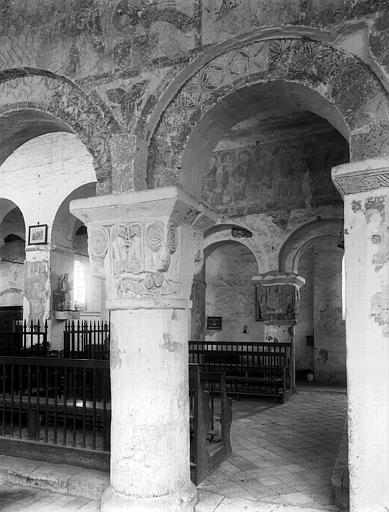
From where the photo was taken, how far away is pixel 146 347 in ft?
13.8

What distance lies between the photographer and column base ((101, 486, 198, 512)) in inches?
158

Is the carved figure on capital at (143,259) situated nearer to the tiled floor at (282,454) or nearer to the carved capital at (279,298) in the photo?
the tiled floor at (282,454)

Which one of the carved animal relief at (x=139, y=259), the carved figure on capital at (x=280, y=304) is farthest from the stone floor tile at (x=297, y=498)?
the carved figure on capital at (x=280, y=304)

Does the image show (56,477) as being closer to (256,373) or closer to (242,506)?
(242,506)

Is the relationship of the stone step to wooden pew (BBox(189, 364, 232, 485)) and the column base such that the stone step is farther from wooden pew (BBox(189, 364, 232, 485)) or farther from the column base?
wooden pew (BBox(189, 364, 232, 485))

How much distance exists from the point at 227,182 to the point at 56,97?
256 inches

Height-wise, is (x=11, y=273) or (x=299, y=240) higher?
(x=299, y=240)

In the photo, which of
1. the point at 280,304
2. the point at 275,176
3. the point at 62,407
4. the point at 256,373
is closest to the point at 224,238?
the point at 275,176

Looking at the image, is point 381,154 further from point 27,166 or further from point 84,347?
point 27,166

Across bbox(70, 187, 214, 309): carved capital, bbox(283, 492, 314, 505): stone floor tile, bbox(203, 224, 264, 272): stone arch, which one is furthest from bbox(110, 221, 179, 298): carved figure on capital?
bbox(203, 224, 264, 272): stone arch

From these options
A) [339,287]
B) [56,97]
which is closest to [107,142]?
[56,97]

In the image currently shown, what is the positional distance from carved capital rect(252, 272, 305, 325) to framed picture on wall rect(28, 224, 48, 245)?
14.9 ft

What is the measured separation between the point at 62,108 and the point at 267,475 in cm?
409

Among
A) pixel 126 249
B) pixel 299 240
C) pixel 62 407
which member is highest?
pixel 299 240
